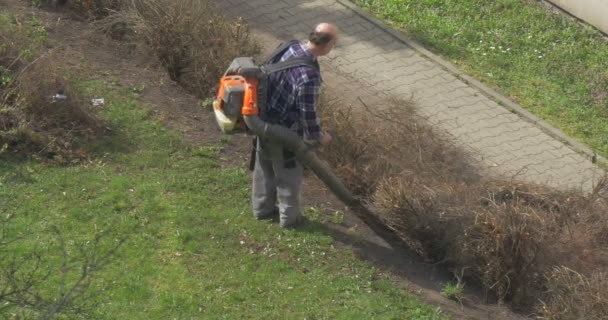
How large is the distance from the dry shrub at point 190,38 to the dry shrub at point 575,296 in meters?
3.81

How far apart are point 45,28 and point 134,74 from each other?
1209 millimetres

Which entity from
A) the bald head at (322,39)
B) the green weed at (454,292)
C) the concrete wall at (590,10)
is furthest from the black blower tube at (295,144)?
the concrete wall at (590,10)

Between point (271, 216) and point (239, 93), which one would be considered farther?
point (271, 216)

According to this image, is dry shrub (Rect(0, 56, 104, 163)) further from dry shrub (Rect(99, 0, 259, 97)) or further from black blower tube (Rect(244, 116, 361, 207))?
black blower tube (Rect(244, 116, 361, 207))

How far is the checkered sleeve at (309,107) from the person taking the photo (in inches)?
285

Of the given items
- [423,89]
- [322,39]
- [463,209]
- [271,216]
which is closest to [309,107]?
[322,39]

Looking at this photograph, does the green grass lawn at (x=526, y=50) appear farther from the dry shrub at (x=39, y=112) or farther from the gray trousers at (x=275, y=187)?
the dry shrub at (x=39, y=112)

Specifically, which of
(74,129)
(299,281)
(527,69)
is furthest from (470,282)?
(527,69)

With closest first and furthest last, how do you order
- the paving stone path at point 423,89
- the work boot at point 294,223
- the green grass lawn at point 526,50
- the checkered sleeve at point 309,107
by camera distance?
1. the checkered sleeve at point 309,107
2. the work boot at point 294,223
3. the paving stone path at point 423,89
4. the green grass lawn at point 526,50

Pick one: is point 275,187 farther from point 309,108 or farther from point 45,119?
point 45,119

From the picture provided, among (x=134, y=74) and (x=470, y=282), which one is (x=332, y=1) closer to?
(x=134, y=74)

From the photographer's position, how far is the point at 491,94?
10.8m

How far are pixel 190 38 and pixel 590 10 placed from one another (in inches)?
196

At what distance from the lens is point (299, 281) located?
23.4 feet
